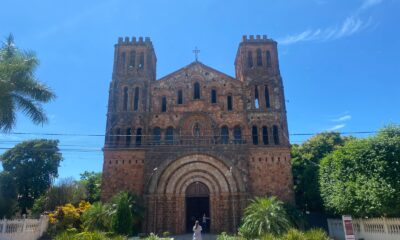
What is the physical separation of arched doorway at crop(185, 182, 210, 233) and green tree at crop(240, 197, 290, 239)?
6.40 metres

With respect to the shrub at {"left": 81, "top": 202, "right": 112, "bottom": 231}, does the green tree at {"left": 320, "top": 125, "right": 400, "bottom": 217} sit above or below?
above

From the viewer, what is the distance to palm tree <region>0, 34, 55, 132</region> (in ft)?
56.5

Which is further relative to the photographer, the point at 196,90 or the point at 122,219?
the point at 196,90

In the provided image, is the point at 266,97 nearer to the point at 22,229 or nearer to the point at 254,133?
the point at 254,133

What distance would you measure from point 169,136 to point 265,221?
11.8m

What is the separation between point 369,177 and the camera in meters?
18.4

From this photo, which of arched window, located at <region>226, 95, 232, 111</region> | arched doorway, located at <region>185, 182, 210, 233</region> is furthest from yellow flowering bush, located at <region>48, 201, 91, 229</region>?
arched window, located at <region>226, 95, 232, 111</region>

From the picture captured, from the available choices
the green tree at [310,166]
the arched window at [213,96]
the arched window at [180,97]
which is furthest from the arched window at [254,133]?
the arched window at [180,97]

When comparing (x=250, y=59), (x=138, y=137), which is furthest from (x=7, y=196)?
(x=250, y=59)

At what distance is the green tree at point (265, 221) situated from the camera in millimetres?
18703

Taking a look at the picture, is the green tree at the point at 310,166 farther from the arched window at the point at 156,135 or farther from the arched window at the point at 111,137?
the arched window at the point at 111,137

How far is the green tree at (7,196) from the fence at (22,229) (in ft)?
15.5

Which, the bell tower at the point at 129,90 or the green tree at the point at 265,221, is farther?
the bell tower at the point at 129,90

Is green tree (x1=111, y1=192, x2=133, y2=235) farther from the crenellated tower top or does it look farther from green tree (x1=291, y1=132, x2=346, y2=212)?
green tree (x1=291, y1=132, x2=346, y2=212)
